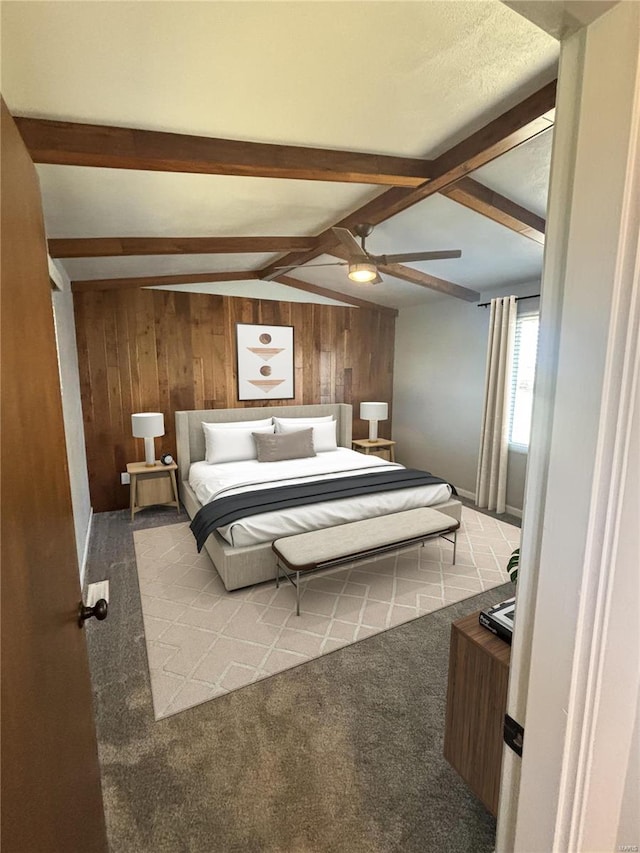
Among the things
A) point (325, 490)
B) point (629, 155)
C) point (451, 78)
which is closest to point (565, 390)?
point (629, 155)

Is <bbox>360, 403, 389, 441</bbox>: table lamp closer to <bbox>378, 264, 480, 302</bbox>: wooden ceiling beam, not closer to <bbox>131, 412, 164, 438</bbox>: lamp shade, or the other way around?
<bbox>378, 264, 480, 302</bbox>: wooden ceiling beam

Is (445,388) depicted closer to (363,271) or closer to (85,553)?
(363,271)

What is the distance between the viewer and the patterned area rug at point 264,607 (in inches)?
80.7

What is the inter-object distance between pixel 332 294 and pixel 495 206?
2.84 m

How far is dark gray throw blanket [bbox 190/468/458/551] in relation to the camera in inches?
111

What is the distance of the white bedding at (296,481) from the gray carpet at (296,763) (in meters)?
0.90

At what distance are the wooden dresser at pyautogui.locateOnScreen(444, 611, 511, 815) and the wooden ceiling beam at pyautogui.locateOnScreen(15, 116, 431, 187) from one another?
2043 mm

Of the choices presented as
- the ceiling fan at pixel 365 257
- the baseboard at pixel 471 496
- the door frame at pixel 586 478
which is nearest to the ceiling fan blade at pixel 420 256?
the ceiling fan at pixel 365 257

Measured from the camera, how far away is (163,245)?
291cm

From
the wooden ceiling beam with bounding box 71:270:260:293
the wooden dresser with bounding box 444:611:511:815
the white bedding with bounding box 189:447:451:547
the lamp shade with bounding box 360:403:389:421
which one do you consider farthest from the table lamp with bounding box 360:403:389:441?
the wooden dresser with bounding box 444:611:511:815

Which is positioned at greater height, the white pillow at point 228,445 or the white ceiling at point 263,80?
the white ceiling at point 263,80

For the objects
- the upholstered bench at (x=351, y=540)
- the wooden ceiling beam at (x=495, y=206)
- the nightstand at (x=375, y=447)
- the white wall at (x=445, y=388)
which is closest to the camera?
the wooden ceiling beam at (x=495, y=206)

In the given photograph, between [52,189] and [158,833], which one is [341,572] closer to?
[158,833]

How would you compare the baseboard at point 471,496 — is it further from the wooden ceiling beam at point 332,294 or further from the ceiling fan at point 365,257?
the ceiling fan at point 365,257
